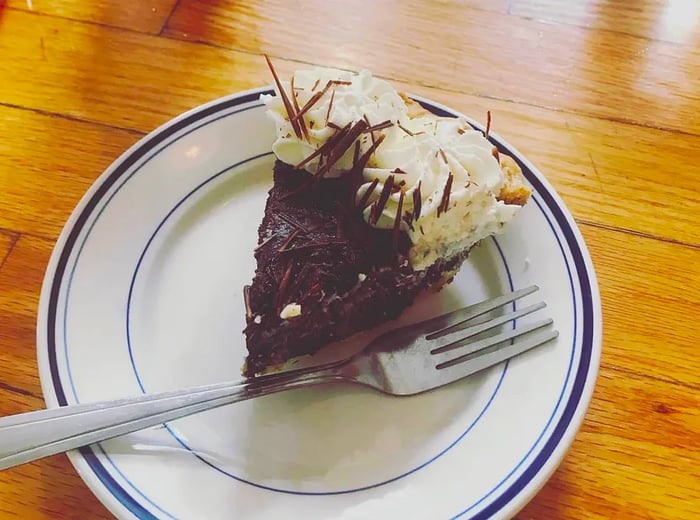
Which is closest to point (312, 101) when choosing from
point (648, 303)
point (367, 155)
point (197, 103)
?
point (367, 155)

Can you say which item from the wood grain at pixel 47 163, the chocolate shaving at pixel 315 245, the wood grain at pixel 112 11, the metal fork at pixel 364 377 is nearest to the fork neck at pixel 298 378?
the metal fork at pixel 364 377

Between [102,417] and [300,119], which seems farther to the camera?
[300,119]

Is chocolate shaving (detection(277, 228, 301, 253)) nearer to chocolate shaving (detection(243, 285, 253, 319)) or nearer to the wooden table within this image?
chocolate shaving (detection(243, 285, 253, 319))

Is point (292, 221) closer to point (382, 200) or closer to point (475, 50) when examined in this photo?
point (382, 200)

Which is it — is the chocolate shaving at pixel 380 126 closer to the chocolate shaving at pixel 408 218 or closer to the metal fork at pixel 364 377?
the chocolate shaving at pixel 408 218

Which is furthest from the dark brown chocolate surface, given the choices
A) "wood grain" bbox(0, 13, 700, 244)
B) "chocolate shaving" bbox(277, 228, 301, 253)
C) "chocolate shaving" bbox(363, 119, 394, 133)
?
"wood grain" bbox(0, 13, 700, 244)

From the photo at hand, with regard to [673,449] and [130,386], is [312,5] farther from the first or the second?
[673,449]
